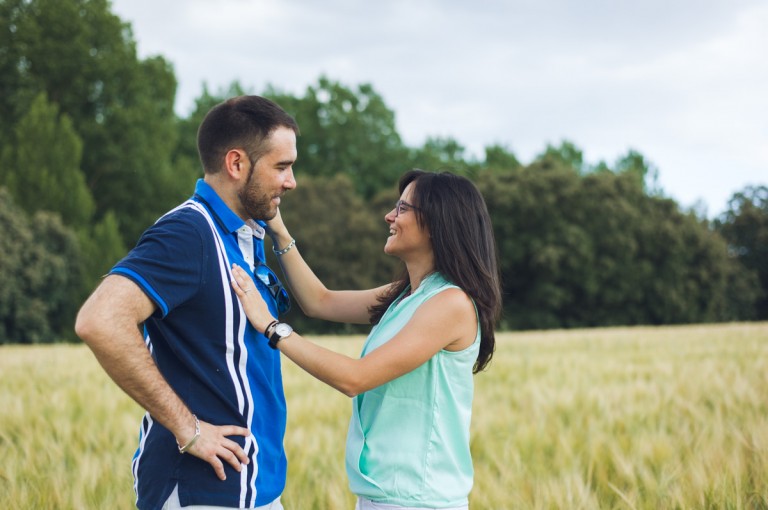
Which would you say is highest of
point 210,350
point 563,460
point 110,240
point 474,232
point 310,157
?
point 310,157

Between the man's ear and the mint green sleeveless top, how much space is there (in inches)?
29.7

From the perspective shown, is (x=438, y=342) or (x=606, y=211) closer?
(x=438, y=342)

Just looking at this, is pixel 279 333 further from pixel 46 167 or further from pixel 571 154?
pixel 571 154

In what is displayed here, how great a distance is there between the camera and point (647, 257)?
43.6 metres

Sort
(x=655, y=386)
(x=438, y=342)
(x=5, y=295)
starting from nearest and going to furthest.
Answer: (x=438, y=342), (x=655, y=386), (x=5, y=295)

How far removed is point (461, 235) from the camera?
9.01ft

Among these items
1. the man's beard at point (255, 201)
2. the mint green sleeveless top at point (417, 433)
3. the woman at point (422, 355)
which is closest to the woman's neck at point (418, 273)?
the woman at point (422, 355)

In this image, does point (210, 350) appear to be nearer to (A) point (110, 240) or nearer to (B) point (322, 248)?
(A) point (110, 240)

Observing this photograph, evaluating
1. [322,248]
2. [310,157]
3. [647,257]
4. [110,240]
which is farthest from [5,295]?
[647,257]

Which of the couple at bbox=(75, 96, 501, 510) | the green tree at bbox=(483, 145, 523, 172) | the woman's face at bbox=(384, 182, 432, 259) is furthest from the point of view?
the green tree at bbox=(483, 145, 523, 172)

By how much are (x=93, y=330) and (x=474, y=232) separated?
52.9 inches

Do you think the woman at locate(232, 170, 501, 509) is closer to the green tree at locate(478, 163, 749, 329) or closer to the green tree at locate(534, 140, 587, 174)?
the green tree at locate(478, 163, 749, 329)

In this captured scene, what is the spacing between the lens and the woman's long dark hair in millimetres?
2711

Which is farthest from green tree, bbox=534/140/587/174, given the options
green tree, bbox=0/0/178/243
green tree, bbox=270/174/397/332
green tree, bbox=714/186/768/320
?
green tree, bbox=0/0/178/243
